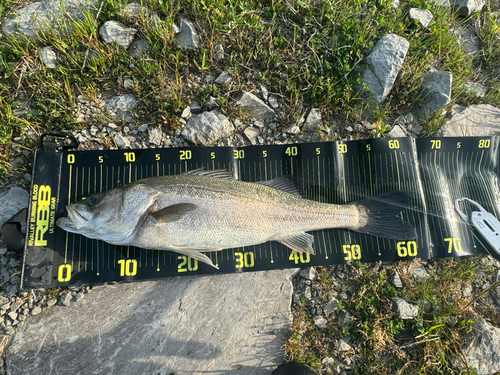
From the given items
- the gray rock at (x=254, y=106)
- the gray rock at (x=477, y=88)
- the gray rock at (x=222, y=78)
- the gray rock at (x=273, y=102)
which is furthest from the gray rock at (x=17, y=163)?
the gray rock at (x=477, y=88)

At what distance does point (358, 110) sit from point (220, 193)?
260cm

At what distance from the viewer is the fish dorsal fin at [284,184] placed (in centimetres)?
369

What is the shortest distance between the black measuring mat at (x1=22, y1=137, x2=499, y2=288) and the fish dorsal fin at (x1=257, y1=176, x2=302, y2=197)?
0.79ft

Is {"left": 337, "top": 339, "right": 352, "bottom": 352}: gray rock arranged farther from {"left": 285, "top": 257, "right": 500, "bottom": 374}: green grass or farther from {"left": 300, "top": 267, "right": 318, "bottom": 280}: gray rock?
{"left": 300, "top": 267, "right": 318, "bottom": 280}: gray rock

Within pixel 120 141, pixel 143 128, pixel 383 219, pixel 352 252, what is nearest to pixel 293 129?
pixel 383 219

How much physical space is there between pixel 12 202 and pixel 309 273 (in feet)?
13.5

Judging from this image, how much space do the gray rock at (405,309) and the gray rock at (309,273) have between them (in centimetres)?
109

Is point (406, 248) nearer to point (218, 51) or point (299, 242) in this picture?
point (299, 242)

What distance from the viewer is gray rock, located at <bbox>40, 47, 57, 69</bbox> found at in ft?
12.9

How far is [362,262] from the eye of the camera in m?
3.82

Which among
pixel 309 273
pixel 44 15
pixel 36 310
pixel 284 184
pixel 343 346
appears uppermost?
pixel 44 15

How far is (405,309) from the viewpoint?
362cm

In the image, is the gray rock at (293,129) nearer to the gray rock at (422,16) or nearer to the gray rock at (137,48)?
the gray rock at (137,48)

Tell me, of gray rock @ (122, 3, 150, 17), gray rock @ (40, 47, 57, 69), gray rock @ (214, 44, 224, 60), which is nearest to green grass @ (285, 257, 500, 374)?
gray rock @ (214, 44, 224, 60)
